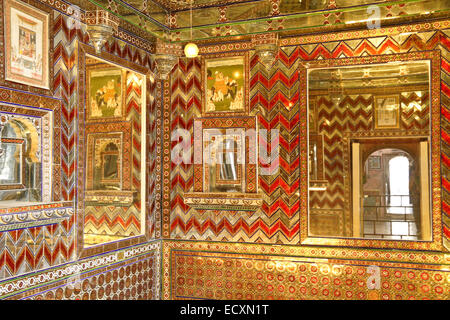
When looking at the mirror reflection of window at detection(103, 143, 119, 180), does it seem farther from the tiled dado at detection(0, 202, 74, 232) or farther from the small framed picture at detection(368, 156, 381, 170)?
the small framed picture at detection(368, 156, 381, 170)

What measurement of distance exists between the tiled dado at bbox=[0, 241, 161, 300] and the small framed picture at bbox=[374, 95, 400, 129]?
4.79 m

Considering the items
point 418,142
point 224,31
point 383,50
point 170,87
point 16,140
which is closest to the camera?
point 16,140

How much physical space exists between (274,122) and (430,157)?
2066 millimetres

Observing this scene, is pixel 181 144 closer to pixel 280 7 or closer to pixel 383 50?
pixel 280 7

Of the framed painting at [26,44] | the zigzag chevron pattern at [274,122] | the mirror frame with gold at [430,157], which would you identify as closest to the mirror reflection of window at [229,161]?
the zigzag chevron pattern at [274,122]

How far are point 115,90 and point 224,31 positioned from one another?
194cm

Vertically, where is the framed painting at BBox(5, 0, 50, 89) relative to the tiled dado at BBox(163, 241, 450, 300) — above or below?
above

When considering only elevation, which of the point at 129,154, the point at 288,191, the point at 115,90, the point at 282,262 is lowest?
the point at 282,262

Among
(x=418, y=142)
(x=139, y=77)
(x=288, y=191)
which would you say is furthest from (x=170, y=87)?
(x=418, y=142)

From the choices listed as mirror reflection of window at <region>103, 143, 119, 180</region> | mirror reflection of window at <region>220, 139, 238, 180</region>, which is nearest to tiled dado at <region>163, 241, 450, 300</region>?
mirror reflection of window at <region>220, 139, 238, 180</region>

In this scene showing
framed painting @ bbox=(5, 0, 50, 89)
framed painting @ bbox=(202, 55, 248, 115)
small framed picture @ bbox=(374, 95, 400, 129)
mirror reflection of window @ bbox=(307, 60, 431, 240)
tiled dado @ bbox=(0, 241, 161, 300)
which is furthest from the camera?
small framed picture @ bbox=(374, 95, 400, 129)

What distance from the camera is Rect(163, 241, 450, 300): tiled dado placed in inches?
203

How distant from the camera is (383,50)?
541 centimetres

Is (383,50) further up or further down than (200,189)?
further up
